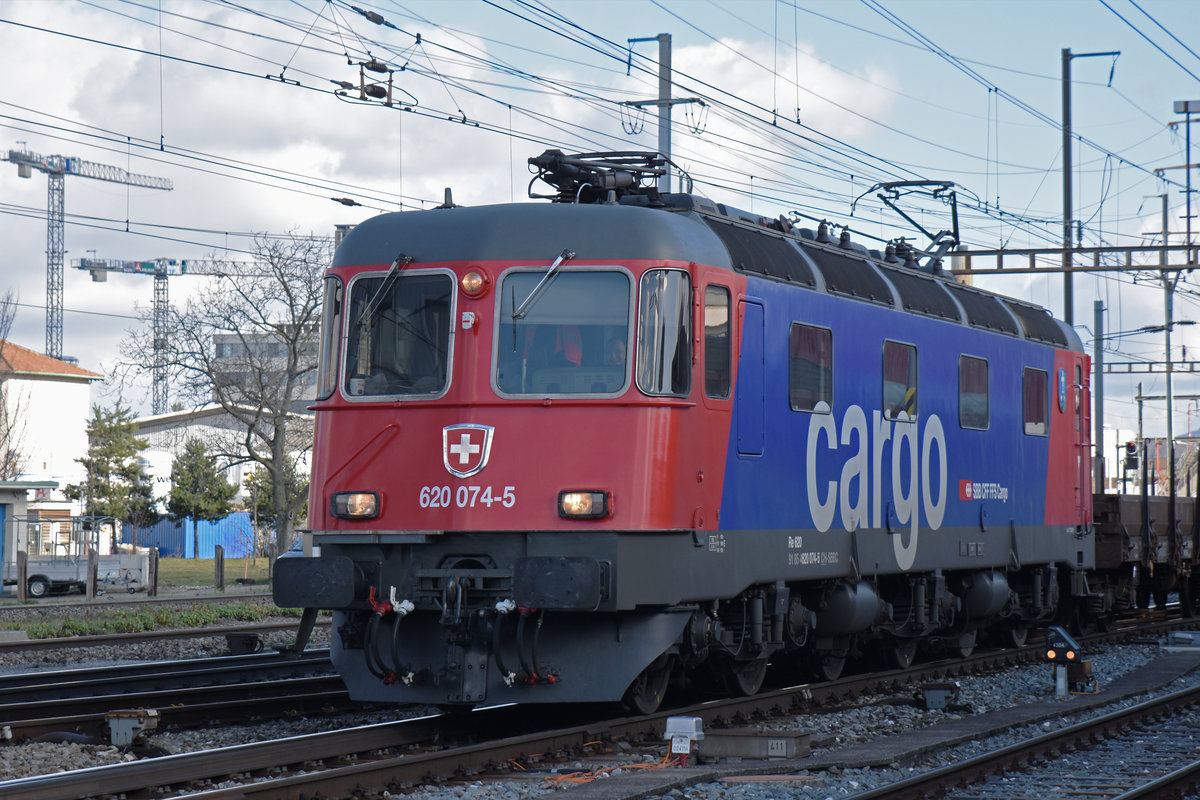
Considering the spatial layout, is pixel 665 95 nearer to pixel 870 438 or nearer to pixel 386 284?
pixel 870 438

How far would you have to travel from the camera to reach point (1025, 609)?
59.7ft

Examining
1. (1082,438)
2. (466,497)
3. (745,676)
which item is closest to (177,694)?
(466,497)

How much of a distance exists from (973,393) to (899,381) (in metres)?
2.02

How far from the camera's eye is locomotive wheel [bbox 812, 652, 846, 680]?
555 inches

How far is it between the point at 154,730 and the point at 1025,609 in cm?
1119

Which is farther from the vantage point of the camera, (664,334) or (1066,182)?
(1066,182)

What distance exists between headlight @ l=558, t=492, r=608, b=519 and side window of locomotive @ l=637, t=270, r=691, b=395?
2.66 ft

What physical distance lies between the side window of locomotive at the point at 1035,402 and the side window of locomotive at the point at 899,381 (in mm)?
3299

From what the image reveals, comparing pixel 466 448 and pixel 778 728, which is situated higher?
pixel 466 448

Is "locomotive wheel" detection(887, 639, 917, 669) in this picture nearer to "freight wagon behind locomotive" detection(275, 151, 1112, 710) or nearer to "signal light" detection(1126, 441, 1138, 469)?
"freight wagon behind locomotive" detection(275, 151, 1112, 710)

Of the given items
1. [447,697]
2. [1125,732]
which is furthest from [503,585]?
[1125,732]

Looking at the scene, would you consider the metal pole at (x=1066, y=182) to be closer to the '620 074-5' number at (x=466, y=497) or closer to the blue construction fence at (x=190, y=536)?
the '620 074-5' number at (x=466, y=497)

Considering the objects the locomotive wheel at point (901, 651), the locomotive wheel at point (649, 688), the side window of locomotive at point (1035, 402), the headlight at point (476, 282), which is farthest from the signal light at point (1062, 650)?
the headlight at point (476, 282)

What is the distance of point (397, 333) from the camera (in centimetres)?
1091
